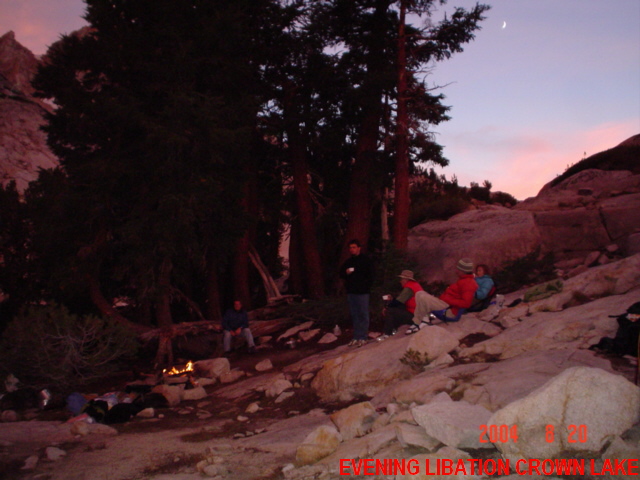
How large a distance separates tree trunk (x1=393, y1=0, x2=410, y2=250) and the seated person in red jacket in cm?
598

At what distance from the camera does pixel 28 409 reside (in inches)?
383

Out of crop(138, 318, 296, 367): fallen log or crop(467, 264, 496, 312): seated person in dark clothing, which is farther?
crop(138, 318, 296, 367): fallen log

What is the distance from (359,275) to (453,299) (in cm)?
162

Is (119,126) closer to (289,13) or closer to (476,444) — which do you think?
(289,13)

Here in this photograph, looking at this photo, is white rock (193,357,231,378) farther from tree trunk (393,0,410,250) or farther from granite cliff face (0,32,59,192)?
granite cliff face (0,32,59,192)

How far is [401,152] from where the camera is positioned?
15078 millimetres

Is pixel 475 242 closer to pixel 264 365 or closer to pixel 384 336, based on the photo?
pixel 384 336

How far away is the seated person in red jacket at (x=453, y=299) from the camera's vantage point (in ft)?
28.7

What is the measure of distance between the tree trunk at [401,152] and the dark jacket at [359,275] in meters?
5.61

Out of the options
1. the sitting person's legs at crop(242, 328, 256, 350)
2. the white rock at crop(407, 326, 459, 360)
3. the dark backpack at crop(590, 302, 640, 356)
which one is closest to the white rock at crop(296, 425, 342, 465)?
the white rock at crop(407, 326, 459, 360)

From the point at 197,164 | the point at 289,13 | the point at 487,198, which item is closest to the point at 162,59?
the point at 197,164

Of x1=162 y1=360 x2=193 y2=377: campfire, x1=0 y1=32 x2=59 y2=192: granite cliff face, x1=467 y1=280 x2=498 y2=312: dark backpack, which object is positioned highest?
x1=0 y1=32 x2=59 y2=192: granite cliff face

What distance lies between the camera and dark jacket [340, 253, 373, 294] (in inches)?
369

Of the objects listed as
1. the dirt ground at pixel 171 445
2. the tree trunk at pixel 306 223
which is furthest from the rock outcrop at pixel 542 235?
the dirt ground at pixel 171 445
